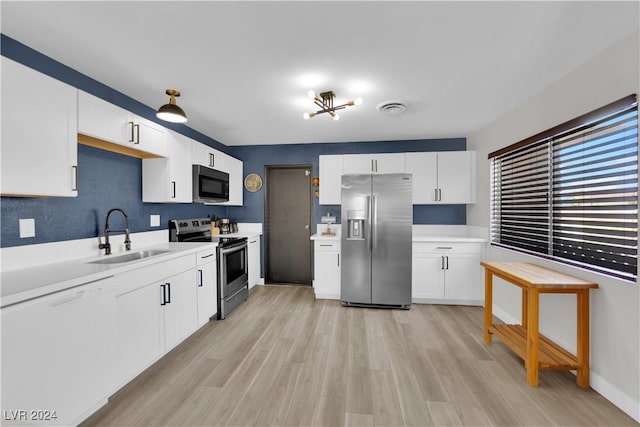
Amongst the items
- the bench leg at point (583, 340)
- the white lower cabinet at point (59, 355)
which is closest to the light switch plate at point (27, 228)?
the white lower cabinet at point (59, 355)

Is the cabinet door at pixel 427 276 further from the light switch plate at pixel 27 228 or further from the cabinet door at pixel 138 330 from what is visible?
the light switch plate at pixel 27 228

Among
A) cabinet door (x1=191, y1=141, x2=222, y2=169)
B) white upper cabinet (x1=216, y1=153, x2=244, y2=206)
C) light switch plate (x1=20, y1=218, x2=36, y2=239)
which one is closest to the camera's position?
light switch plate (x1=20, y1=218, x2=36, y2=239)

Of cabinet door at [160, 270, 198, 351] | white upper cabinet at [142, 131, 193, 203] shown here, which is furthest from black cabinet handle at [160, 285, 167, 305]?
white upper cabinet at [142, 131, 193, 203]

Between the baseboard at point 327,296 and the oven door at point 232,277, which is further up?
the oven door at point 232,277

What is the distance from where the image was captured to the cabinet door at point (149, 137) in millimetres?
2413

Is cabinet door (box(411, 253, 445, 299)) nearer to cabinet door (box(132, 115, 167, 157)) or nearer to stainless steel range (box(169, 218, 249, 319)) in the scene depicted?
stainless steel range (box(169, 218, 249, 319))

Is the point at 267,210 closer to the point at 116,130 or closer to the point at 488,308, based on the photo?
the point at 116,130

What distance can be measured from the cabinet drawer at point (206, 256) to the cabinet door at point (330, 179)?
1848 millimetres

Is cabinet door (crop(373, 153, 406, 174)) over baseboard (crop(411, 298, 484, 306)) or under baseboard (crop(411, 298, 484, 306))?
over

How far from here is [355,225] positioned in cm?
364

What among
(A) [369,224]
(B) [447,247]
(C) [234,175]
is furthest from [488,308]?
(C) [234,175]

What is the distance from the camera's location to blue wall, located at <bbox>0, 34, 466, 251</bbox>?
1.83 meters

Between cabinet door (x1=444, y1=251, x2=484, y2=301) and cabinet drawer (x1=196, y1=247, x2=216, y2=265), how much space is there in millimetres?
3000

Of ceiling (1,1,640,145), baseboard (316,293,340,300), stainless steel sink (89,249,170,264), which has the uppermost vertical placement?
ceiling (1,1,640,145)
